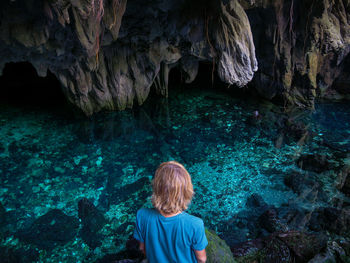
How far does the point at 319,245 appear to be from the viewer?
455 cm

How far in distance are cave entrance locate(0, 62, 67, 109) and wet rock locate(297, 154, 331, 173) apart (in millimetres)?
8659

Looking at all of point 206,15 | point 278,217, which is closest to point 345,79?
point 206,15

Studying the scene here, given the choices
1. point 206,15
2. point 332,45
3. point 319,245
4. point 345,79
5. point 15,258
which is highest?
point 206,15

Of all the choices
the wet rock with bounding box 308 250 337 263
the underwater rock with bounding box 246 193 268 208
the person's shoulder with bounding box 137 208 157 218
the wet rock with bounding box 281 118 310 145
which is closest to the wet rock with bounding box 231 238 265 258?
the wet rock with bounding box 308 250 337 263

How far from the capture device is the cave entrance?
1033cm

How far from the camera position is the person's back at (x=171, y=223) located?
→ 209 cm

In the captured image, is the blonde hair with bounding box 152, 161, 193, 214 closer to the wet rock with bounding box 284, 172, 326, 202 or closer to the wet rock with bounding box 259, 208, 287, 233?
the wet rock with bounding box 259, 208, 287, 233

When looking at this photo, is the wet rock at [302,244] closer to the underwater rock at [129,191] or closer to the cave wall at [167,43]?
the underwater rock at [129,191]

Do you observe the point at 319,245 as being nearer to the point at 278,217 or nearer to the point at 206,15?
the point at 278,217

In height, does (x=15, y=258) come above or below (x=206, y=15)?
below

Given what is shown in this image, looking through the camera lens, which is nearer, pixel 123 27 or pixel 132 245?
pixel 132 245

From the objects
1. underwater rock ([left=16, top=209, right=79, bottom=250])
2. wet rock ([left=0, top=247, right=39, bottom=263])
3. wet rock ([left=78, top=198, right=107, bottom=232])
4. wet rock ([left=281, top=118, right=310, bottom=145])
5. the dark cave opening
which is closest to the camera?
wet rock ([left=0, top=247, right=39, bottom=263])

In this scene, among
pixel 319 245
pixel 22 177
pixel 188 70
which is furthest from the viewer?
pixel 188 70

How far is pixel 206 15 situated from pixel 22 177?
6.31 m
